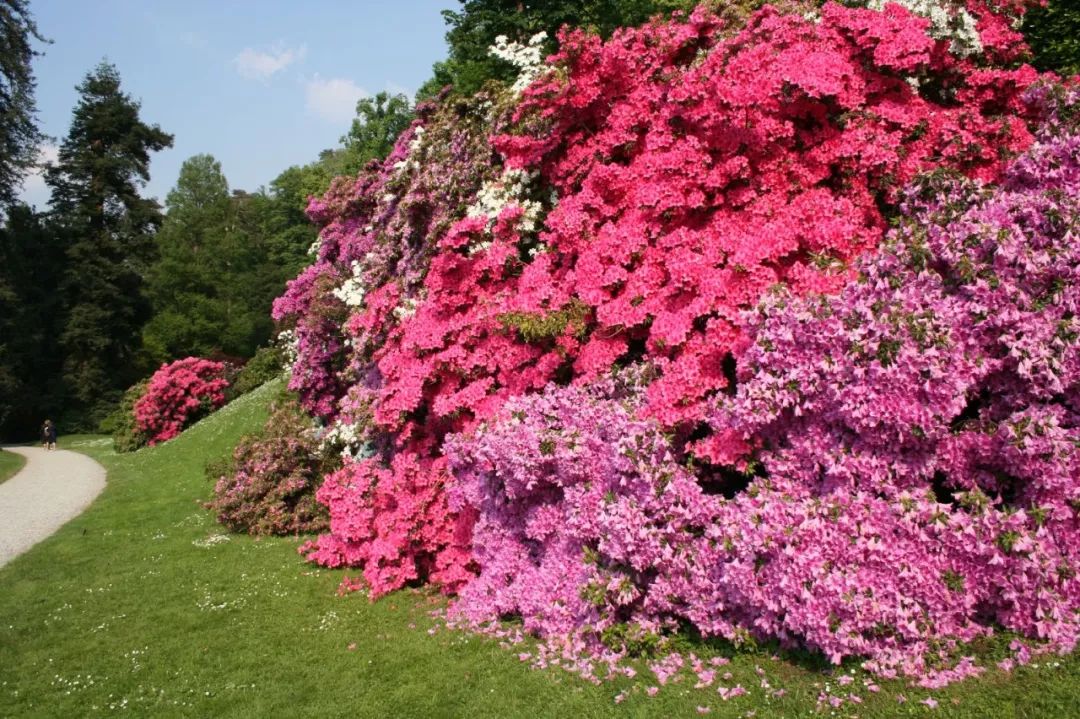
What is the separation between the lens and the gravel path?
13.6 metres

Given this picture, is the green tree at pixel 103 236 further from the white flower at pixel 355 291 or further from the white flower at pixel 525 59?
the white flower at pixel 525 59

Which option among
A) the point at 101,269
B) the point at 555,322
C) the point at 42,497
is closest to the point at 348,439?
the point at 555,322

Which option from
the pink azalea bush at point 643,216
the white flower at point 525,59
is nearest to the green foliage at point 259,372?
the pink azalea bush at point 643,216

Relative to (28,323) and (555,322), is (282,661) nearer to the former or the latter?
(555,322)

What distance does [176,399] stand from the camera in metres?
28.1

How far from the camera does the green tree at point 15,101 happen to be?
100ft

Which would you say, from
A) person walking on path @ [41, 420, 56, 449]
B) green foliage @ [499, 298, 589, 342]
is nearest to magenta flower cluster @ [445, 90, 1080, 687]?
green foliage @ [499, 298, 589, 342]

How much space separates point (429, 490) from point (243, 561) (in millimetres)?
3797

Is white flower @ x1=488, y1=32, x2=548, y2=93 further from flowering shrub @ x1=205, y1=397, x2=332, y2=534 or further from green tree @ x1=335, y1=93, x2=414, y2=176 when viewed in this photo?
green tree @ x1=335, y1=93, x2=414, y2=176

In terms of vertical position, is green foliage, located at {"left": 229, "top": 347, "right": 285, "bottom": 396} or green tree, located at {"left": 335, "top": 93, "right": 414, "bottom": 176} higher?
green tree, located at {"left": 335, "top": 93, "right": 414, "bottom": 176}

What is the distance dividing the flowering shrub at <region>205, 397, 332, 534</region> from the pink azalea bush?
224cm

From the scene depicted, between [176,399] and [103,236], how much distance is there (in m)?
17.6

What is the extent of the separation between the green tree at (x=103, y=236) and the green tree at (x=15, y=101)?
A: 18.6 feet

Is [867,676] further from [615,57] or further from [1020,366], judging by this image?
[615,57]
